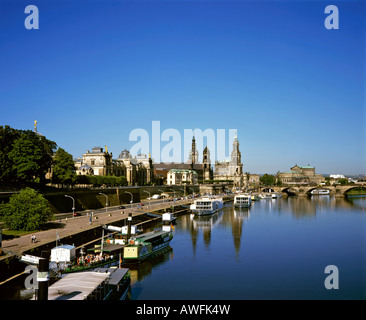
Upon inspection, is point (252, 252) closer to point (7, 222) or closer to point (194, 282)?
point (194, 282)

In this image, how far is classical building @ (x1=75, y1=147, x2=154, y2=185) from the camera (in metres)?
123

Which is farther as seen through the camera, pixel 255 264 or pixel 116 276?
pixel 255 264

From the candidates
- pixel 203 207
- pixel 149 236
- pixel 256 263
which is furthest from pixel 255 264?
pixel 203 207

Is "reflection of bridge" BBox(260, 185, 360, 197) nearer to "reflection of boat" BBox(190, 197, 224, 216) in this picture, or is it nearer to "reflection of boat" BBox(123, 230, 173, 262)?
"reflection of boat" BBox(190, 197, 224, 216)

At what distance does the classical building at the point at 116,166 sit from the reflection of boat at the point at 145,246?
195 ft

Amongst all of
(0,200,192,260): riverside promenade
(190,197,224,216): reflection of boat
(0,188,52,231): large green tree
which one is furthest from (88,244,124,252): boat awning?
(190,197,224,216): reflection of boat

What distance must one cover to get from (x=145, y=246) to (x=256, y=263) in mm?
13311

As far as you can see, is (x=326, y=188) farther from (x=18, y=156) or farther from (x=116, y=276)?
(x=116, y=276)

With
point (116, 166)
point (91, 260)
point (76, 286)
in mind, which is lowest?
point (91, 260)

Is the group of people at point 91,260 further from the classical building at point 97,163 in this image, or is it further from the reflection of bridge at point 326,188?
the reflection of bridge at point 326,188

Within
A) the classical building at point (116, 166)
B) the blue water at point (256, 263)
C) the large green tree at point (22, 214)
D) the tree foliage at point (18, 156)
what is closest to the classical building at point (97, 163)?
the classical building at point (116, 166)

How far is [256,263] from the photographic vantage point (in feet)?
145

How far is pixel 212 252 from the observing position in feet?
165
